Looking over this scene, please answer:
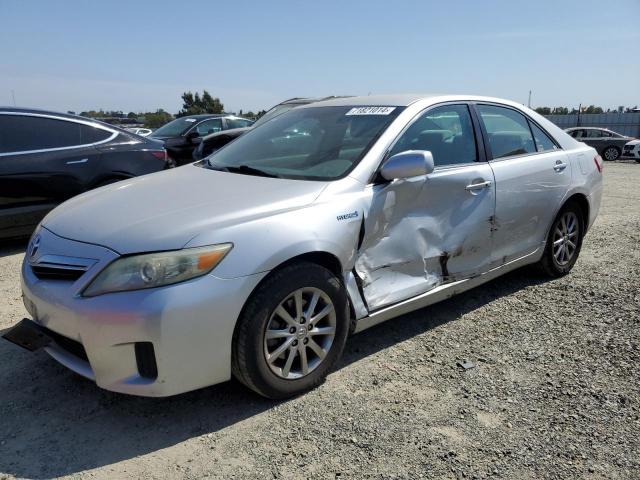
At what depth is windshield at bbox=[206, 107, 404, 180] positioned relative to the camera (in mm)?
3236

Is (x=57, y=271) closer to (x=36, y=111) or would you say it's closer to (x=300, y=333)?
(x=300, y=333)

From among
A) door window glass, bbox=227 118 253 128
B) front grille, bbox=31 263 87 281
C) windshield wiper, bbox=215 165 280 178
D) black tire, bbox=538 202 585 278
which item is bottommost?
black tire, bbox=538 202 585 278

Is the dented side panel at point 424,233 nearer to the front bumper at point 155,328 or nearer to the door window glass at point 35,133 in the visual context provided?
the front bumper at point 155,328

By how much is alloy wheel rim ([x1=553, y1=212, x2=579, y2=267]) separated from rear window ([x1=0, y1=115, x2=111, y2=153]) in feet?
16.6

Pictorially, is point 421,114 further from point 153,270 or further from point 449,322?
point 153,270

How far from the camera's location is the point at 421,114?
351cm

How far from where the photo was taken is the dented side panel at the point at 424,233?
3127 mm

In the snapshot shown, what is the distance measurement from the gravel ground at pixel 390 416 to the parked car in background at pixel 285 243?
10.7 inches

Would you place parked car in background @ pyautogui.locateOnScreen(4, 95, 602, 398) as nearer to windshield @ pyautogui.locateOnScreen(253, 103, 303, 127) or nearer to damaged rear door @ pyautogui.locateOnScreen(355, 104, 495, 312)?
damaged rear door @ pyautogui.locateOnScreen(355, 104, 495, 312)

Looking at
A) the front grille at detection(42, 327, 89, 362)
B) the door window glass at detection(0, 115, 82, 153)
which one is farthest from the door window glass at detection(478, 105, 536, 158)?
the door window glass at detection(0, 115, 82, 153)

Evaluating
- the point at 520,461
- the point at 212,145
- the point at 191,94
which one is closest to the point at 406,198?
the point at 520,461

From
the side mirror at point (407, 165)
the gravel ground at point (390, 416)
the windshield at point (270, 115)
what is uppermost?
the windshield at point (270, 115)

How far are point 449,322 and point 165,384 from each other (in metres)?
2.22

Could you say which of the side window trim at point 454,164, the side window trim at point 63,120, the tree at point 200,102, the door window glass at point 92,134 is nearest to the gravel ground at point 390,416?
the side window trim at point 454,164
